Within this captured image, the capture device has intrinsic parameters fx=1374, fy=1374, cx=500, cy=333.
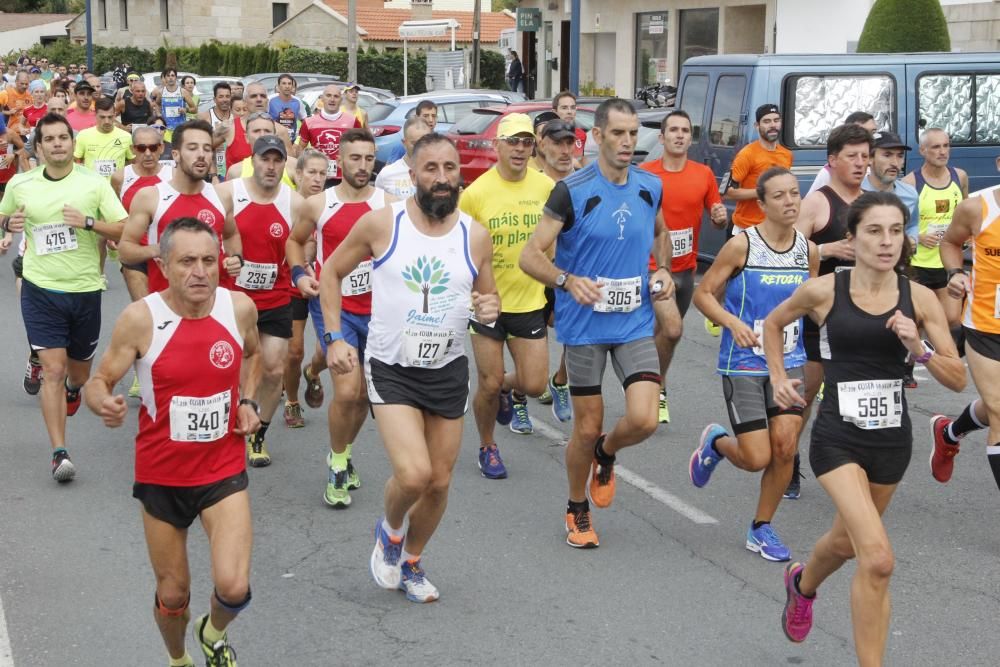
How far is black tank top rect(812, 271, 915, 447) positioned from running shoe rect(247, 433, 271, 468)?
156 inches

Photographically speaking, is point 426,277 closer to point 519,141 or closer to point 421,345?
point 421,345

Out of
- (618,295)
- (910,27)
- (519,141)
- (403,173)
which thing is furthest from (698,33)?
(618,295)

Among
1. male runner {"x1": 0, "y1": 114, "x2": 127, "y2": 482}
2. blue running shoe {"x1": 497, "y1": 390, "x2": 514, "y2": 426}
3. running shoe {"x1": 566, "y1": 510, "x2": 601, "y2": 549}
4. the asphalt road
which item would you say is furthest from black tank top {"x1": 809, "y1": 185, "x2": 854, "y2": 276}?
male runner {"x1": 0, "y1": 114, "x2": 127, "y2": 482}

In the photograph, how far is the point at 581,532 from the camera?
6.63 meters

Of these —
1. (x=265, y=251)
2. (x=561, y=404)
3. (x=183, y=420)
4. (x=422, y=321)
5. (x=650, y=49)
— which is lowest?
(x=561, y=404)

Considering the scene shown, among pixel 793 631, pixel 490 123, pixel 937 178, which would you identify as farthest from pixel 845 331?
pixel 490 123

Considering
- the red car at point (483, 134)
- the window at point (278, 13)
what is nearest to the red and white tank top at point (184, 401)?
the red car at point (483, 134)

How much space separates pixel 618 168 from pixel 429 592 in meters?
2.16

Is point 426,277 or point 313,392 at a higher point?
point 426,277

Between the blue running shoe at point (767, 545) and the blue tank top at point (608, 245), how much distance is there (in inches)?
42.5

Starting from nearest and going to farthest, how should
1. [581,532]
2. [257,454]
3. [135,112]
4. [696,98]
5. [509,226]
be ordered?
1. [581,532]
2. [509,226]
3. [257,454]
4. [696,98]
5. [135,112]

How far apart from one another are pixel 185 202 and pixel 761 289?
10.9 ft

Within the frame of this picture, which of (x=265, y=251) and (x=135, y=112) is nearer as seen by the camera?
(x=265, y=251)

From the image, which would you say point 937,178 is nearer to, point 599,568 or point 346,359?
point 599,568
